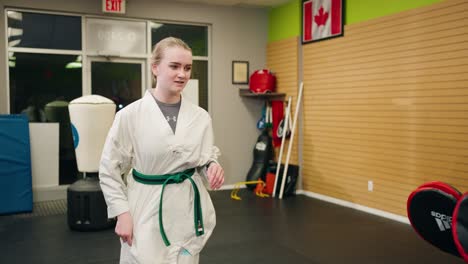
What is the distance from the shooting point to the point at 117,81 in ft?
21.6

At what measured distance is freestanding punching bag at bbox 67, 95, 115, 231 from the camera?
181 inches

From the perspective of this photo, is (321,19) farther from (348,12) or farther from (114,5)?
(114,5)

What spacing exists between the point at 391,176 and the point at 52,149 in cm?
441

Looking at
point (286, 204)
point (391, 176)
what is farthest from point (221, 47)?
point (391, 176)

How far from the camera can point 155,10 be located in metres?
6.66

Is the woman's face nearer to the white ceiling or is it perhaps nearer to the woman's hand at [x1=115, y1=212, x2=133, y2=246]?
the woman's hand at [x1=115, y1=212, x2=133, y2=246]

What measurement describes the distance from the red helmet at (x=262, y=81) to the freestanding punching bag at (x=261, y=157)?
0.72 m

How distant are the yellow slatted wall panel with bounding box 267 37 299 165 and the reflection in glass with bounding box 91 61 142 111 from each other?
2134 millimetres

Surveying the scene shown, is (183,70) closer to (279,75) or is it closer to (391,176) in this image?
(391,176)

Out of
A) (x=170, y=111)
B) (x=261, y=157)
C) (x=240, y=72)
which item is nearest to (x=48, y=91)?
(x=240, y=72)

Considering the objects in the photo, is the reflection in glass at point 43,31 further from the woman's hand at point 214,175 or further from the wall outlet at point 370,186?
the woman's hand at point 214,175

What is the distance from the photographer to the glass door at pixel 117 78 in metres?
6.42

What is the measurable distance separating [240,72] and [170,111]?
5502mm

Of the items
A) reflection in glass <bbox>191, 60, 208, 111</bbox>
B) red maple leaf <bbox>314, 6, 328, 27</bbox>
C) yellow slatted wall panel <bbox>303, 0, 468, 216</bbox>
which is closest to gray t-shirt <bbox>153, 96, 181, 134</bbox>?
yellow slatted wall panel <bbox>303, 0, 468, 216</bbox>
